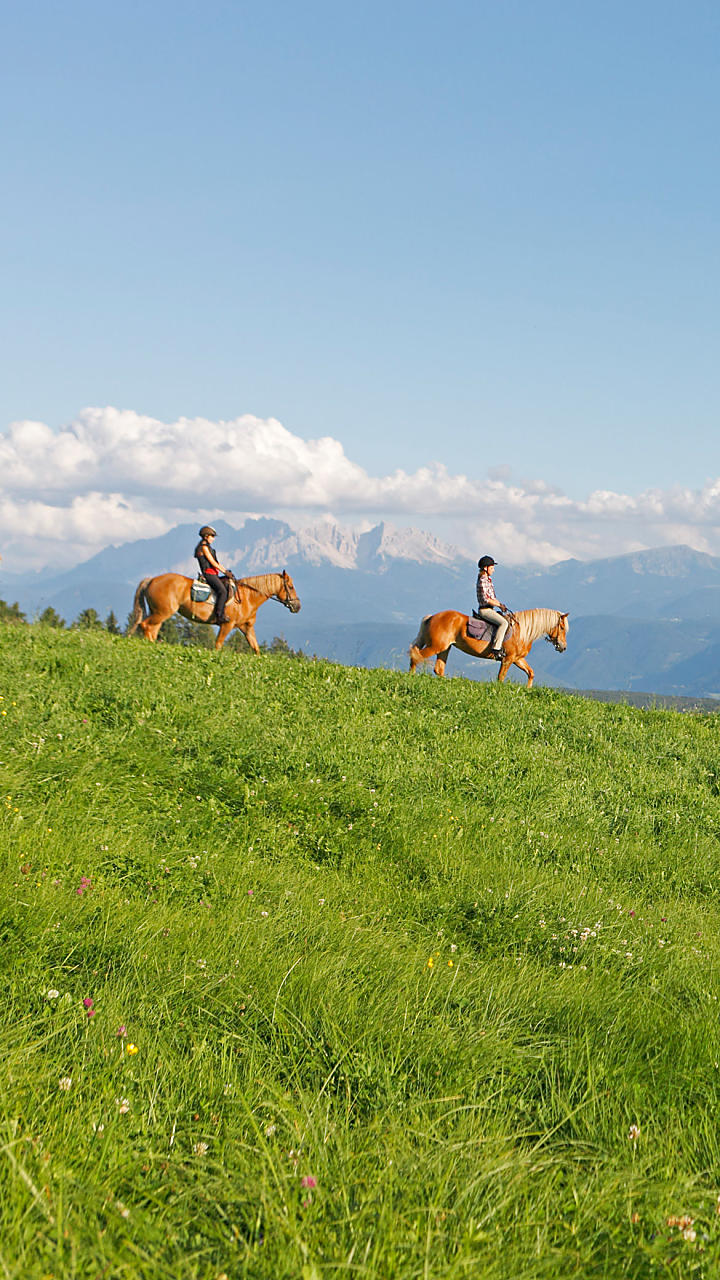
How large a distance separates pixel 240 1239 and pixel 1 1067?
5.05 feet

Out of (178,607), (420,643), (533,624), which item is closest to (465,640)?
(420,643)

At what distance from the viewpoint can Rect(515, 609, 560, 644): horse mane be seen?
22969 millimetres

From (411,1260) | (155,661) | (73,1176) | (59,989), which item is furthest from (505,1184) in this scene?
(155,661)

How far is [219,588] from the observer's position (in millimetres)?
21656

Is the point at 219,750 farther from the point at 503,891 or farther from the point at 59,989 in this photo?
the point at 59,989

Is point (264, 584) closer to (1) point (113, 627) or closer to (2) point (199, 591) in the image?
(2) point (199, 591)

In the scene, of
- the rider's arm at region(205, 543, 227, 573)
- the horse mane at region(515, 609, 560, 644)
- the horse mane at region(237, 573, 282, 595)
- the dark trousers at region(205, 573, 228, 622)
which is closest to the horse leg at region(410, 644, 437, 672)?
the horse mane at region(515, 609, 560, 644)

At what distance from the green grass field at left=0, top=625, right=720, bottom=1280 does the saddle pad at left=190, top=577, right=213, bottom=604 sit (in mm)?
10884

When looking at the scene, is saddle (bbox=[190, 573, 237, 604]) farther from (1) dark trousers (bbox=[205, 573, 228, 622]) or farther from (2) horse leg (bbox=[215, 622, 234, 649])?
(2) horse leg (bbox=[215, 622, 234, 649])

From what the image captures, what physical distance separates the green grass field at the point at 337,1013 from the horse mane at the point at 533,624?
476 inches

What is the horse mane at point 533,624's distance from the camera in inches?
904

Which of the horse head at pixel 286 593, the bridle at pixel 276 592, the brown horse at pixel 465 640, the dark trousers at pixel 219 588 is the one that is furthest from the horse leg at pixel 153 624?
the brown horse at pixel 465 640

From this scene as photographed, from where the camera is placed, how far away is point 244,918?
19.9 ft

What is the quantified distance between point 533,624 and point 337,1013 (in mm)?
19733
